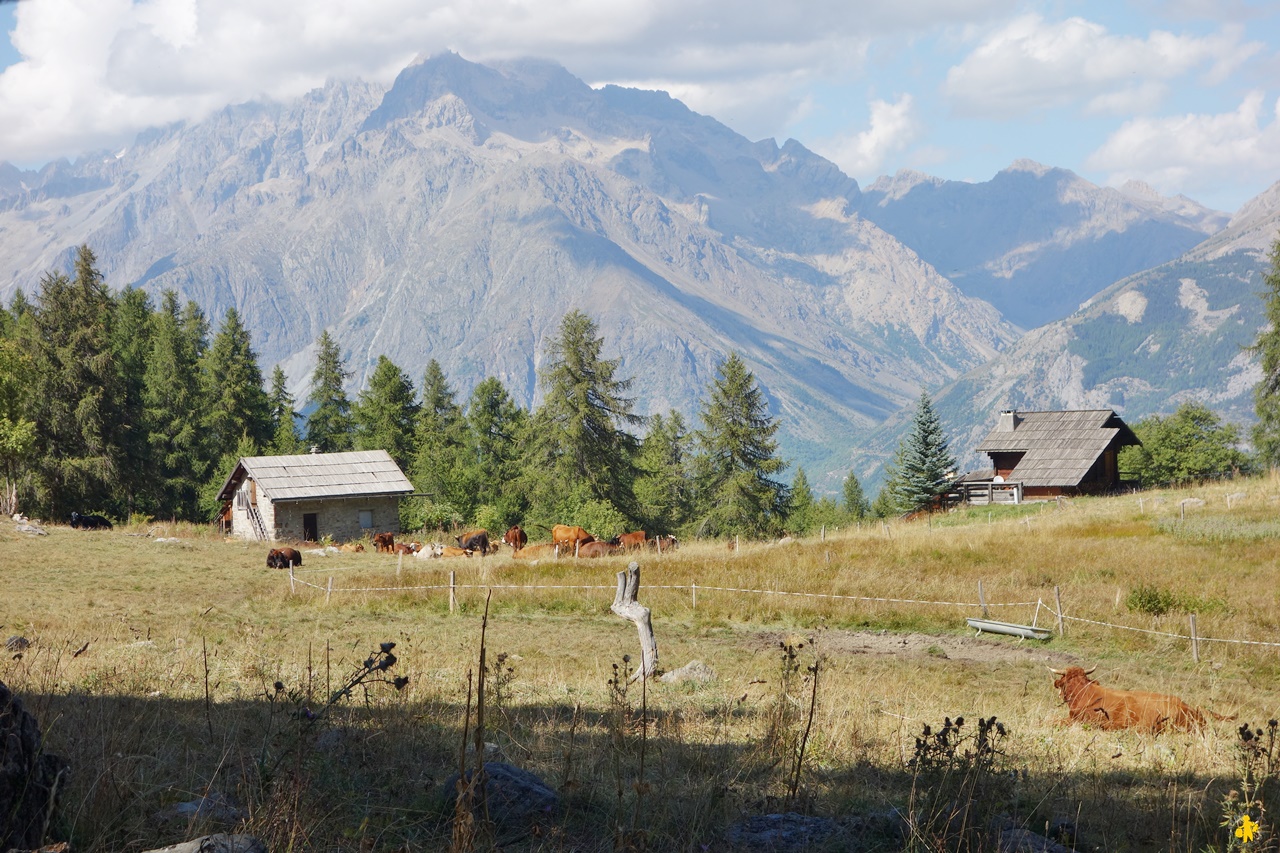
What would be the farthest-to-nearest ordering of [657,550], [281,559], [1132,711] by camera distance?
[657,550] < [281,559] < [1132,711]

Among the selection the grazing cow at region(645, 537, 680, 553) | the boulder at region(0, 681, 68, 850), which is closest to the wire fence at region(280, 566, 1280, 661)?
the grazing cow at region(645, 537, 680, 553)

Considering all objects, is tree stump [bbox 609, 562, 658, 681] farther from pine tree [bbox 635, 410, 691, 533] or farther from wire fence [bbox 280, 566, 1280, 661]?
pine tree [bbox 635, 410, 691, 533]

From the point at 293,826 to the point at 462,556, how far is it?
35.1 metres

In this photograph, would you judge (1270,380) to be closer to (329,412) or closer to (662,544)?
(662,544)

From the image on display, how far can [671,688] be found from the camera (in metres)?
12.6

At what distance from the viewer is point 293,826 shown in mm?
4504

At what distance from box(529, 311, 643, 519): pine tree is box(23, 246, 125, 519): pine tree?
2341cm

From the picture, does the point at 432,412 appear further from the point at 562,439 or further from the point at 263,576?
the point at 263,576

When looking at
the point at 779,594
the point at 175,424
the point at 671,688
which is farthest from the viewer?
the point at 175,424

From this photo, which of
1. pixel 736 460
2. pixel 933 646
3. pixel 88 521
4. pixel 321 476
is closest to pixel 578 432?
pixel 736 460

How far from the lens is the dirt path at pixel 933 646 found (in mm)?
18922

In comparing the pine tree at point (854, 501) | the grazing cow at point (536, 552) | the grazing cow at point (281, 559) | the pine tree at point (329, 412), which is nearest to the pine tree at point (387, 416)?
the pine tree at point (329, 412)

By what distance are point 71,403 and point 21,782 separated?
188 feet

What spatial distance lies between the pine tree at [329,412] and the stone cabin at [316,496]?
62.0 feet
